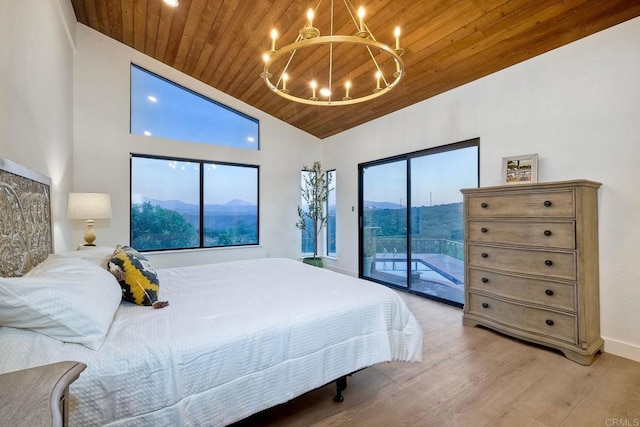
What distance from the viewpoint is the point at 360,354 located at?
1.77 meters

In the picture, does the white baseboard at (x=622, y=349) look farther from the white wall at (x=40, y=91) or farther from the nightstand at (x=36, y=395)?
the white wall at (x=40, y=91)

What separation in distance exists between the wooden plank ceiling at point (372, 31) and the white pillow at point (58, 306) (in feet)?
9.45

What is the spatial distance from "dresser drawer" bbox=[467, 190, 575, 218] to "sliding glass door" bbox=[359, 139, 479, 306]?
0.64 metres

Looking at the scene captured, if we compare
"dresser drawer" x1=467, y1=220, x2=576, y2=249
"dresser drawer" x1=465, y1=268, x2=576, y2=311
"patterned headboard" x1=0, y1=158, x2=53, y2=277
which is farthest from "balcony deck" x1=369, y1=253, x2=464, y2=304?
"patterned headboard" x1=0, y1=158, x2=53, y2=277

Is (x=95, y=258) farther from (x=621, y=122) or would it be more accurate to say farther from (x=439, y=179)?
(x=621, y=122)

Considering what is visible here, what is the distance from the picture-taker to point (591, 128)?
2.60m

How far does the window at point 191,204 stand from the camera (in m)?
4.39

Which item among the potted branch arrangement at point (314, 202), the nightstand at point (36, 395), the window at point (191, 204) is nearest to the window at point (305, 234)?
A: the potted branch arrangement at point (314, 202)

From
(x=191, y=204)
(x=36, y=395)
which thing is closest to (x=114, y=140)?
(x=191, y=204)

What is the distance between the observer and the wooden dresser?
2375 millimetres

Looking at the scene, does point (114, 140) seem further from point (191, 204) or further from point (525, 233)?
point (525, 233)

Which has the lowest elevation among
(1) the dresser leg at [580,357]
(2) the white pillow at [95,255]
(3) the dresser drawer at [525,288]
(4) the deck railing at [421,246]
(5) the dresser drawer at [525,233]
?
(1) the dresser leg at [580,357]

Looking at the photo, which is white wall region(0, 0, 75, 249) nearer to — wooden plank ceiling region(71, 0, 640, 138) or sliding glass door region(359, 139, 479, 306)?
wooden plank ceiling region(71, 0, 640, 138)

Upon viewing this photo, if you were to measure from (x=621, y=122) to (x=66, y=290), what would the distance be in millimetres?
3970
